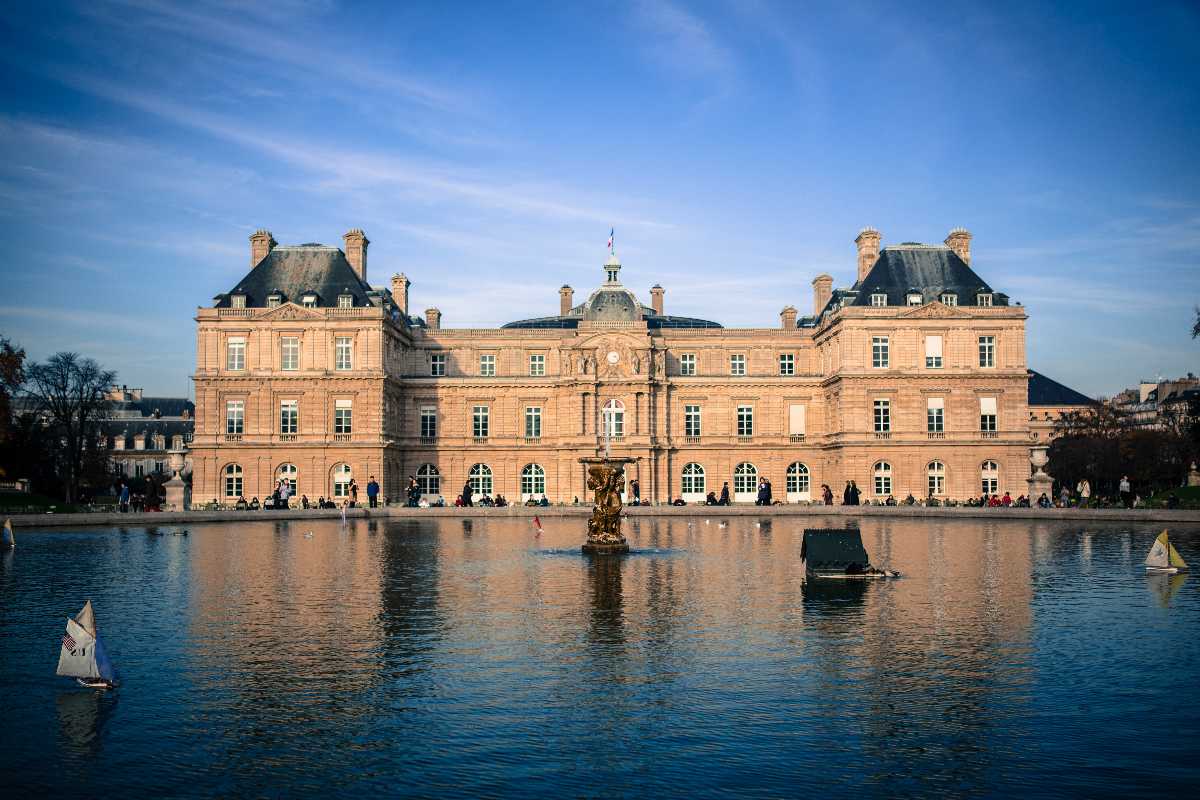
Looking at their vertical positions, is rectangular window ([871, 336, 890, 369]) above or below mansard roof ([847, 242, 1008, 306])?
below

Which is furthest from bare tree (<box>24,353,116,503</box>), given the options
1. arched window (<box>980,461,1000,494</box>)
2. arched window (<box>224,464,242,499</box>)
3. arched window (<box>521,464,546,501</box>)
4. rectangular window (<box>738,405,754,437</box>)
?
arched window (<box>980,461,1000,494</box>)

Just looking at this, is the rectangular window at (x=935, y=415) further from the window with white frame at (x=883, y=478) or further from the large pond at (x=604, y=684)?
the large pond at (x=604, y=684)

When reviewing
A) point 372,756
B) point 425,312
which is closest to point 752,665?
point 372,756

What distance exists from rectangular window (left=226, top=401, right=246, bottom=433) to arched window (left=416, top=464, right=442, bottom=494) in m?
12.0

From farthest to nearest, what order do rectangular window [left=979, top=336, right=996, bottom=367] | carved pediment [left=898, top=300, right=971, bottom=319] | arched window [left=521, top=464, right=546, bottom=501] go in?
arched window [left=521, top=464, right=546, bottom=501], rectangular window [left=979, top=336, right=996, bottom=367], carved pediment [left=898, top=300, right=971, bottom=319]

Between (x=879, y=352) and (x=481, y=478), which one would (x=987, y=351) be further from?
(x=481, y=478)

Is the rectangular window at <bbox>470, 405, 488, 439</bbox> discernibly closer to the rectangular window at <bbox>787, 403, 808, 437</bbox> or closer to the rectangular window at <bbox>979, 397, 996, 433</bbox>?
the rectangular window at <bbox>787, 403, 808, 437</bbox>

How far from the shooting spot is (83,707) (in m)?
12.9

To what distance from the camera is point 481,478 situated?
7219 cm

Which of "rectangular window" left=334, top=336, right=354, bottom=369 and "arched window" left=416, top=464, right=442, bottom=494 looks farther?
"arched window" left=416, top=464, right=442, bottom=494

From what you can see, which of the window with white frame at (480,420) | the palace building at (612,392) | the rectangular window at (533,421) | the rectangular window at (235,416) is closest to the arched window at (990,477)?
the palace building at (612,392)

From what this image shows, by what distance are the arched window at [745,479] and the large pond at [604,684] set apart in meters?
45.7

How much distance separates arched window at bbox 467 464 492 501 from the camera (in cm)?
7206

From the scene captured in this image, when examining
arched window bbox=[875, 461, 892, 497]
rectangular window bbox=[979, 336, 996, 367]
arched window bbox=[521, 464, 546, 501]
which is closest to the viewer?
arched window bbox=[875, 461, 892, 497]
